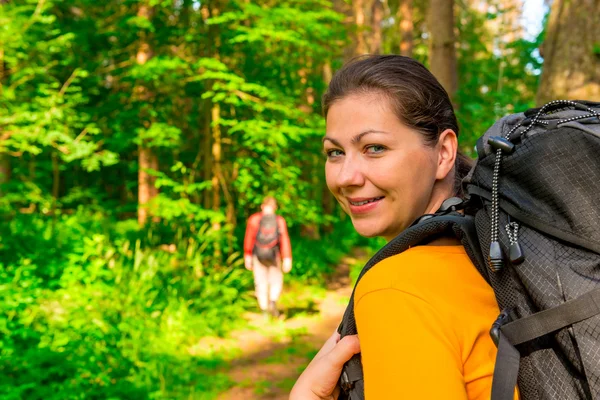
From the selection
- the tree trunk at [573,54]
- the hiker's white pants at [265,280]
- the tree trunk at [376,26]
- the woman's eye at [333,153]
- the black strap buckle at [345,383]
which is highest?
the tree trunk at [376,26]

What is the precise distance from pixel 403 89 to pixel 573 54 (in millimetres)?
4006

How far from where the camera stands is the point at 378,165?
5.17 ft

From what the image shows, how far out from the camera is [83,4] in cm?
1162

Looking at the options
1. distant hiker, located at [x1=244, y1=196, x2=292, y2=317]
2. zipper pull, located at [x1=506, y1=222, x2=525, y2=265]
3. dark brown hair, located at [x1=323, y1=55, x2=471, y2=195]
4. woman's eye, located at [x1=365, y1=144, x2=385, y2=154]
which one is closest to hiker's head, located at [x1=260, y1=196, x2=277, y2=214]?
distant hiker, located at [x1=244, y1=196, x2=292, y2=317]

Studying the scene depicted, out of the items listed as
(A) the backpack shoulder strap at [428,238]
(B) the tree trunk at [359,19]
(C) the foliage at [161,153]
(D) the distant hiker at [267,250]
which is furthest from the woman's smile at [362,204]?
(B) the tree trunk at [359,19]

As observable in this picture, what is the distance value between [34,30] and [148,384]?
595cm

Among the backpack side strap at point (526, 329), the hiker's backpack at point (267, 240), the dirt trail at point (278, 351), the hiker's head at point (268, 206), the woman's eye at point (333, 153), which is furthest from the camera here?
the hiker's head at point (268, 206)

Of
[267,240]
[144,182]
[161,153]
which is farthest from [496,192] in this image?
[144,182]

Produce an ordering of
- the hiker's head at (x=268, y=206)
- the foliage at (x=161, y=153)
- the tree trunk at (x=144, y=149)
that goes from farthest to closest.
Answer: the tree trunk at (x=144, y=149), the hiker's head at (x=268, y=206), the foliage at (x=161, y=153)

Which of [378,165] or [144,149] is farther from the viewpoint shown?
[144,149]

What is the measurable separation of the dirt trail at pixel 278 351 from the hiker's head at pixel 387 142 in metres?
4.95

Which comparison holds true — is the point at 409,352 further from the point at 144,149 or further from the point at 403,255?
the point at 144,149

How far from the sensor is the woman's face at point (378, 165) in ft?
5.09

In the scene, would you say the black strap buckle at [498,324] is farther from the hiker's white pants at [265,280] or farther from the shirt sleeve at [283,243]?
the hiker's white pants at [265,280]
